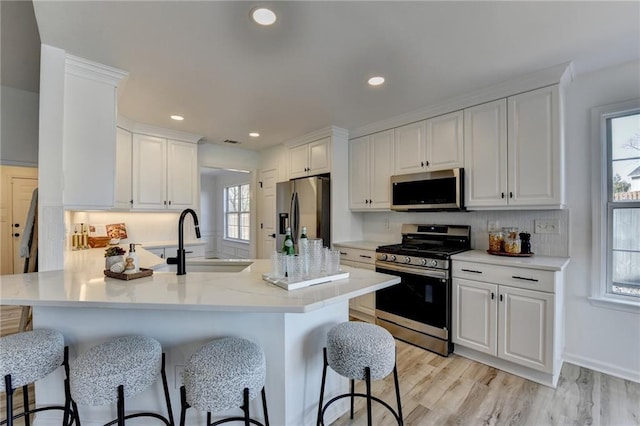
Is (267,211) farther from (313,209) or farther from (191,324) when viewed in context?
(191,324)

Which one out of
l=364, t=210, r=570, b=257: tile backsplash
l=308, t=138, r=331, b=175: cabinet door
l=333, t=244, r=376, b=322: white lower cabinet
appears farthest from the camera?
l=308, t=138, r=331, b=175: cabinet door

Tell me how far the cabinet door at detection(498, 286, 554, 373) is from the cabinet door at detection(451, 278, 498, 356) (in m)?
0.06

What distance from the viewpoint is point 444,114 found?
2.95m

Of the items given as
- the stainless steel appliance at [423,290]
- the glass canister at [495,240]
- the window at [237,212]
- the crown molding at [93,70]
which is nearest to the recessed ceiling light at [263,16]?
the crown molding at [93,70]

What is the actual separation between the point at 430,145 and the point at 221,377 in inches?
114

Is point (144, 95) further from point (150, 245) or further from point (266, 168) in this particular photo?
point (266, 168)

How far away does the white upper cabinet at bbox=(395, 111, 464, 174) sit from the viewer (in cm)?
287

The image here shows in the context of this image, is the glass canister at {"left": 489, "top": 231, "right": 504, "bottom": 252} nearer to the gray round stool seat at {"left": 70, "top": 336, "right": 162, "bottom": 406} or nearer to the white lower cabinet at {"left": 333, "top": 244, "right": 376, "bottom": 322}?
the white lower cabinet at {"left": 333, "top": 244, "right": 376, "bottom": 322}

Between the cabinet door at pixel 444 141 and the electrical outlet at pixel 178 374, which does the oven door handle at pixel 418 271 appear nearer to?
the cabinet door at pixel 444 141

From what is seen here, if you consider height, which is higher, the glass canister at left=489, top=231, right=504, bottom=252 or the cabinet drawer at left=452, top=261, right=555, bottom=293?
the glass canister at left=489, top=231, right=504, bottom=252

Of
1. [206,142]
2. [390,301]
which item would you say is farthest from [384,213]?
[206,142]

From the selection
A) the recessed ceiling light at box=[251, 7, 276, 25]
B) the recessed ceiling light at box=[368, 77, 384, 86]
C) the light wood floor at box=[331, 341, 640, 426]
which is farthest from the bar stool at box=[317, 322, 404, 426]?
the recessed ceiling light at box=[368, 77, 384, 86]

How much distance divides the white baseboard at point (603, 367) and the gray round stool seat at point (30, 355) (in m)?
3.68

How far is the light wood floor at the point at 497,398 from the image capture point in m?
1.77
